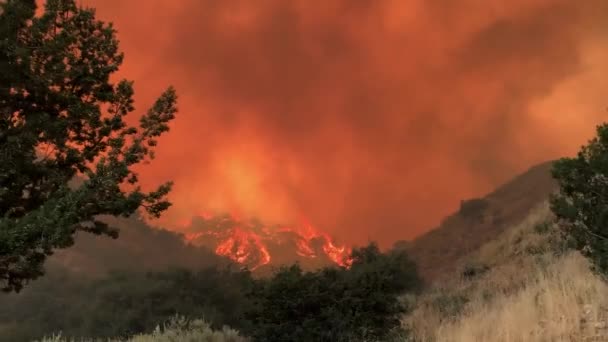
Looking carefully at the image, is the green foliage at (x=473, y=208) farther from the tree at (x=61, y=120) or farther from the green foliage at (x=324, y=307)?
the tree at (x=61, y=120)

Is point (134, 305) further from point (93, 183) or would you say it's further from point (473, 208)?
point (473, 208)

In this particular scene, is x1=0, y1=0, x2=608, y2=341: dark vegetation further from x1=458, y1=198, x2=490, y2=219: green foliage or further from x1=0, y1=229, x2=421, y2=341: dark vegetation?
x1=458, y1=198, x2=490, y2=219: green foliage

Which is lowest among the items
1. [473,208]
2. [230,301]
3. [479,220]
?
[230,301]

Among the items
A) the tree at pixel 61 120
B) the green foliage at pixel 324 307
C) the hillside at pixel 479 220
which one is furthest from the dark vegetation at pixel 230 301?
the hillside at pixel 479 220

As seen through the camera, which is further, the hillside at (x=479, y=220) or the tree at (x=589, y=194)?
the hillside at (x=479, y=220)

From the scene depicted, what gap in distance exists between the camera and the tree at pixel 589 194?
35.4 feet

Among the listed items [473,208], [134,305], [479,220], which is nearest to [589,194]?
[134,305]

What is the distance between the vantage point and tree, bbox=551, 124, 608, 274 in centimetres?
1079

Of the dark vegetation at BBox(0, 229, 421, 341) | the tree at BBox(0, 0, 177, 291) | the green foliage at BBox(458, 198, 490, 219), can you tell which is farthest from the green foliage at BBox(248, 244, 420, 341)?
the green foliage at BBox(458, 198, 490, 219)

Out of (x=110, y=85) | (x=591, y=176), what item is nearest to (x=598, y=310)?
(x=591, y=176)

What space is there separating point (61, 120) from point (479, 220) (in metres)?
87.0

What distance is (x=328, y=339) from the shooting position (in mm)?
13062

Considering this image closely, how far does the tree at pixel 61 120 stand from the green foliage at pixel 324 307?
412cm

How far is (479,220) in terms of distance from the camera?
297ft
